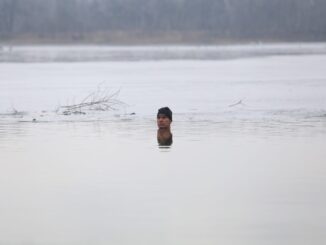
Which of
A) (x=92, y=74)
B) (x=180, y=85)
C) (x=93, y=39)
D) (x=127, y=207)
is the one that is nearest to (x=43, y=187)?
(x=127, y=207)

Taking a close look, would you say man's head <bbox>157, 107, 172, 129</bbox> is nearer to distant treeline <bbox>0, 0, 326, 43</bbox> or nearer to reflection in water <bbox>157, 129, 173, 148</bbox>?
reflection in water <bbox>157, 129, 173, 148</bbox>

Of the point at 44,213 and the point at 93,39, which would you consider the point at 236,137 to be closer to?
the point at 44,213

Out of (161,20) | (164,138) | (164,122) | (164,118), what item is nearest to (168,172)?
(164,138)

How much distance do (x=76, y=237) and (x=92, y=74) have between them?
26.9 m

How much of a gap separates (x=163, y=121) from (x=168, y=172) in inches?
177

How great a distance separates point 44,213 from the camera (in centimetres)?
876

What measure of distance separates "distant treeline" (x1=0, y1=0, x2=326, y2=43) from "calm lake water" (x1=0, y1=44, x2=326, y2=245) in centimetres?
5621

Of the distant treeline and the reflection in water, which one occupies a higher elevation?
the distant treeline

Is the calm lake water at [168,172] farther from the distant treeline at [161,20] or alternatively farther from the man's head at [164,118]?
the distant treeline at [161,20]

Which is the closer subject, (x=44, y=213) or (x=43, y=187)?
(x=44, y=213)

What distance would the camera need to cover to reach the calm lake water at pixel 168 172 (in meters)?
8.08

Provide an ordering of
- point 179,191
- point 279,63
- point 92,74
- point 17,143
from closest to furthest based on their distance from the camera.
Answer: point 179,191 < point 17,143 < point 92,74 < point 279,63

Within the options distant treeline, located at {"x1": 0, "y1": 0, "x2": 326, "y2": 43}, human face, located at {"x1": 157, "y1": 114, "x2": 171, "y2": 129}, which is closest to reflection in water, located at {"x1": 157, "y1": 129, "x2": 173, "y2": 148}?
human face, located at {"x1": 157, "y1": 114, "x2": 171, "y2": 129}

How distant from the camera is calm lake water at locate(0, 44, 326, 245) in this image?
8.08 meters
